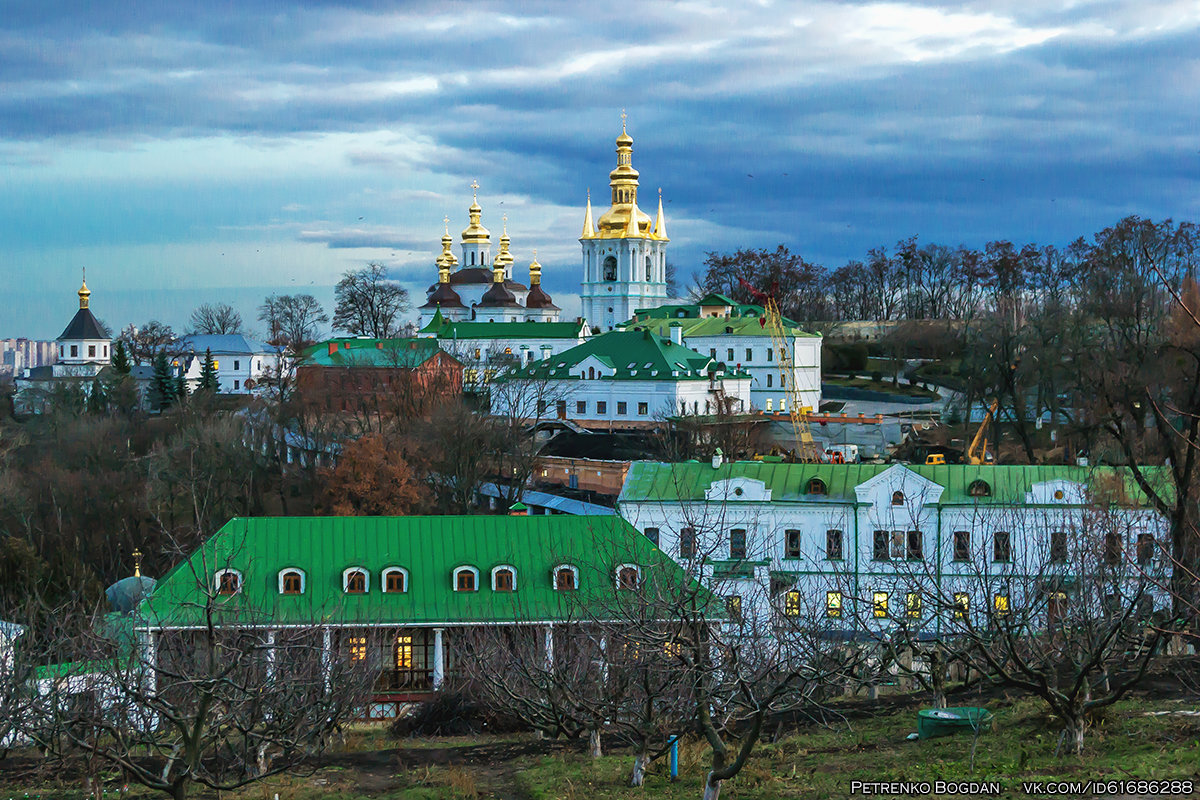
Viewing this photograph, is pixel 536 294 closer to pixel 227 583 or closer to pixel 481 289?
pixel 481 289

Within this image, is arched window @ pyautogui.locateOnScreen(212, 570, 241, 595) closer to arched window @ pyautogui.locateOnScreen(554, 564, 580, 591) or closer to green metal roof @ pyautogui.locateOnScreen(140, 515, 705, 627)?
green metal roof @ pyautogui.locateOnScreen(140, 515, 705, 627)

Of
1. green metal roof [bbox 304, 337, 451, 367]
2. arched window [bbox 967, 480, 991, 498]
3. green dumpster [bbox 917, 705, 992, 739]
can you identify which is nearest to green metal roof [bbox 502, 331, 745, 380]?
green metal roof [bbox 304, 337, 451, 367]

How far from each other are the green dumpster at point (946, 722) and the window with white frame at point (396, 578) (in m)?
14.3

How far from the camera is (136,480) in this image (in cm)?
5375

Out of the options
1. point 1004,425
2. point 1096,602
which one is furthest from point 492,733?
point 1004,425

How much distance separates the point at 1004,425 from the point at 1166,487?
1356 inches

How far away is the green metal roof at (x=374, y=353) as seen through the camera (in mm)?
74781

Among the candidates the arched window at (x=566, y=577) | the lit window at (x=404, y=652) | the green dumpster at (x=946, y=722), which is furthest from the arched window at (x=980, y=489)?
the green dumpster at (x=946, y=722)

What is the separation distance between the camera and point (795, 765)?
1584 cm

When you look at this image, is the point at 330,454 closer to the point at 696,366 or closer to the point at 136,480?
the point at 136,480

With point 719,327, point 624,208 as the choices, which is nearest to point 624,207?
point 624,208

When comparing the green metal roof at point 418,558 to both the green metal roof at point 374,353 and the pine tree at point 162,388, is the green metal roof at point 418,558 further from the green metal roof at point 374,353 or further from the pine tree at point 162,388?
the pine tree at point 162,388

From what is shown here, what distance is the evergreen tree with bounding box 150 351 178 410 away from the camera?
291 feet

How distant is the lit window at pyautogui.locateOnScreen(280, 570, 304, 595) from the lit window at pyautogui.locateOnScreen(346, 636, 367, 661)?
192 inches
